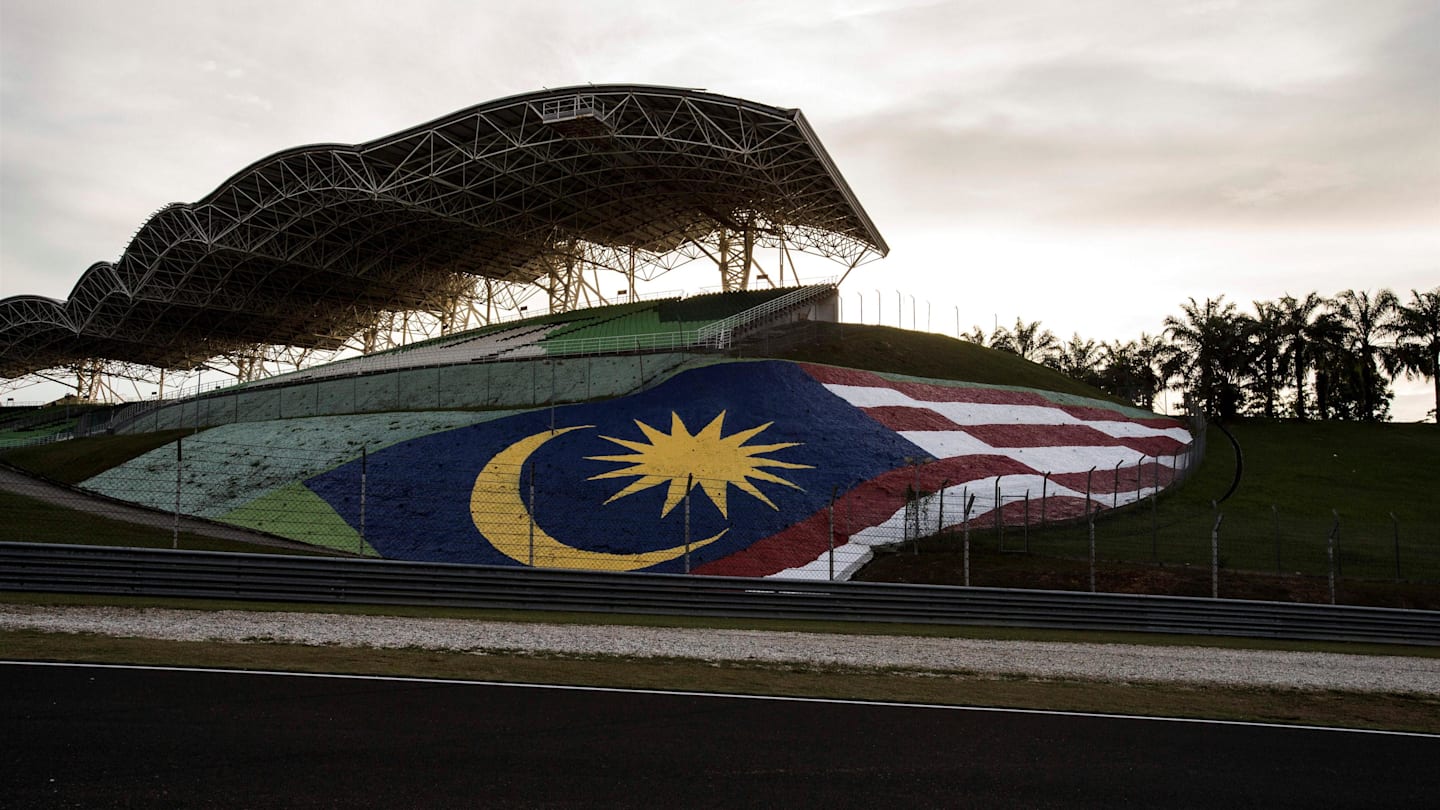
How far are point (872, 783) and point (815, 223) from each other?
60294 mm

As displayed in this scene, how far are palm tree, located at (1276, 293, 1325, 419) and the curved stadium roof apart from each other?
27678mm

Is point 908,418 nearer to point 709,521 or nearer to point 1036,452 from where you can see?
point 1036,452

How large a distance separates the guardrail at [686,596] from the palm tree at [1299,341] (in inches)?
1930

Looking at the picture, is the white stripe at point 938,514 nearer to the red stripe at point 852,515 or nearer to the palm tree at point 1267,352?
the red stripe at point 852,515

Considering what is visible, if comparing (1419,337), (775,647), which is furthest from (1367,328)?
(775,647)

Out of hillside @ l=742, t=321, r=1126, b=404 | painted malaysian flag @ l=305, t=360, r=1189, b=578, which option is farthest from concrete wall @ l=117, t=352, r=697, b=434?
hillside @ l=742, t=321, r=1126, b=404

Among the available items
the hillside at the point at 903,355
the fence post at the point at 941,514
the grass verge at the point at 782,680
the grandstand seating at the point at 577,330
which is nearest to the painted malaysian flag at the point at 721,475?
the fence post at the point at 941,514

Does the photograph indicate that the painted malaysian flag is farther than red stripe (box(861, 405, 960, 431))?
No

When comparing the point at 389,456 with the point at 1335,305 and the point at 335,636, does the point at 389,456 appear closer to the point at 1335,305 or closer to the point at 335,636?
the point at 335,636

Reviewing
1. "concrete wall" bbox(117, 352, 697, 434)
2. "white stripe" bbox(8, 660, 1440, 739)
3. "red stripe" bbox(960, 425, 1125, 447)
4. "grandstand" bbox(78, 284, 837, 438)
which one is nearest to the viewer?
"white stripe" bbox(8, 660, 1440, 739)

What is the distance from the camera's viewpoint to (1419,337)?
63469 millimetres

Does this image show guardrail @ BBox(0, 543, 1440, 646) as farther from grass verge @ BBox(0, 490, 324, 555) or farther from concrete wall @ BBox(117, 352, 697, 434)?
concrete wall @ BBox(117, 352, 697, 434)

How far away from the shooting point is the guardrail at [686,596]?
18.3 m

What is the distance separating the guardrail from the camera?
60.0 ft
